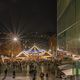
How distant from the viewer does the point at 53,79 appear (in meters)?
27.5

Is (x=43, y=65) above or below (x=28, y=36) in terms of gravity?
below

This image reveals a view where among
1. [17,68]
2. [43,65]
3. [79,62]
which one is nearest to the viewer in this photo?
[79,62]

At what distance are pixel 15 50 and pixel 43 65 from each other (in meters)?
37.8

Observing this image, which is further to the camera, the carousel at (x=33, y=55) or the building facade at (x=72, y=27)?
the carousel at (x=33, y=55)

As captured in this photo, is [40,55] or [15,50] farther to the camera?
[15,50]

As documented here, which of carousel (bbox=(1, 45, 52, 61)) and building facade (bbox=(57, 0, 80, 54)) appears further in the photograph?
carousel (bbox=(1, 45, 52, 61))

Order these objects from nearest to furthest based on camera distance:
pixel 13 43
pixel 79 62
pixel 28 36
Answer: pixel 79 62 < pixel 13 43 < pixel 28 36

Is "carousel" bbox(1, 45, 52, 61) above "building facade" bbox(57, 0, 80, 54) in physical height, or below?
below

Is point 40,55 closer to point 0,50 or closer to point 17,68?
point 17,68

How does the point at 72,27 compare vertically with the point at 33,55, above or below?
above

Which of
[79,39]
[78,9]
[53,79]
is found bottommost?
[53,79]

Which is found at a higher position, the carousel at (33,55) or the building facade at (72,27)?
the building facade at (72,27)

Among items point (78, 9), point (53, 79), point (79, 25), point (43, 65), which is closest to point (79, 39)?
point (79, 25)

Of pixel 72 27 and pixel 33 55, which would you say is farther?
pixel 33 55
